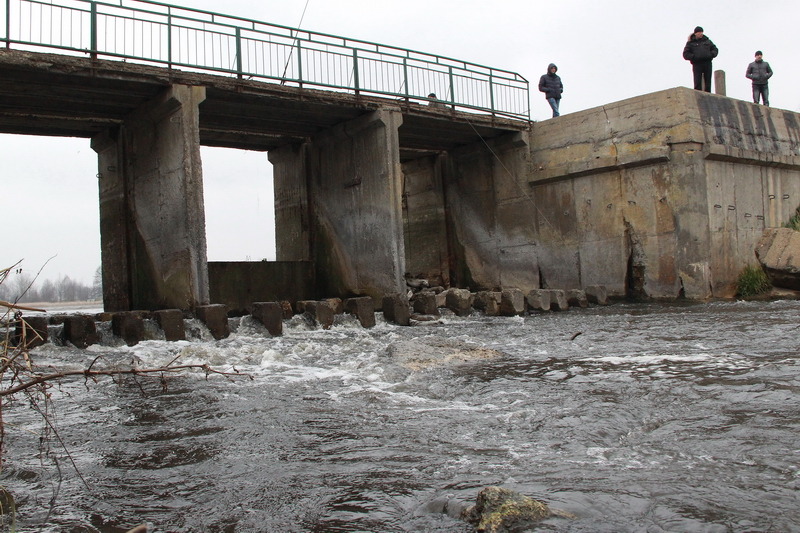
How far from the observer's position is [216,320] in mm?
11164

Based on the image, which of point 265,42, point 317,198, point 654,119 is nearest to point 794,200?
point 654,119

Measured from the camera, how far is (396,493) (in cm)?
337

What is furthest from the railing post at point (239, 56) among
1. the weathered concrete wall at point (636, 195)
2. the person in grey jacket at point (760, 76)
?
the person in grey jacket at point (760, 76)

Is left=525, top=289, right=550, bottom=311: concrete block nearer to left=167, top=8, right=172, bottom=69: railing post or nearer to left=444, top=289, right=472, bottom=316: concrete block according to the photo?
left=444, top=289, right=472, bottom=316: concrete block

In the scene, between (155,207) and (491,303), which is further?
(491,303)

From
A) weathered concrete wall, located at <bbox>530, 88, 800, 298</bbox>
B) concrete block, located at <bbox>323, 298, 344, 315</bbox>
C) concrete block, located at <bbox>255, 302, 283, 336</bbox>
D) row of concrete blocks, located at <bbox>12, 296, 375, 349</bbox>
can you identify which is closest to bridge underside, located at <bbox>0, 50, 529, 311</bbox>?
row of concrete blocks, located at <bbox>12, 296, 375, 349</bbox>

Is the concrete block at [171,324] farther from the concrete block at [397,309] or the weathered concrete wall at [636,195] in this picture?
the weathered concrete wall at [636,195]

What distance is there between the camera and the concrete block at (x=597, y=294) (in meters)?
15.8

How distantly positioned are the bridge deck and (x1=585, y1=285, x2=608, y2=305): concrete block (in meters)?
4.66

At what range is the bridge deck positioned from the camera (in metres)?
11.1

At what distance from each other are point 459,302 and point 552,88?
264 inches

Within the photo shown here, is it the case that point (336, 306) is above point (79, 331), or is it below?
above

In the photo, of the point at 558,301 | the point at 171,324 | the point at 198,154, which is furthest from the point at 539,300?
the point at 171,324

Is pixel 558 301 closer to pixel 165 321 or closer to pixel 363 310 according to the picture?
pixel 363 310
